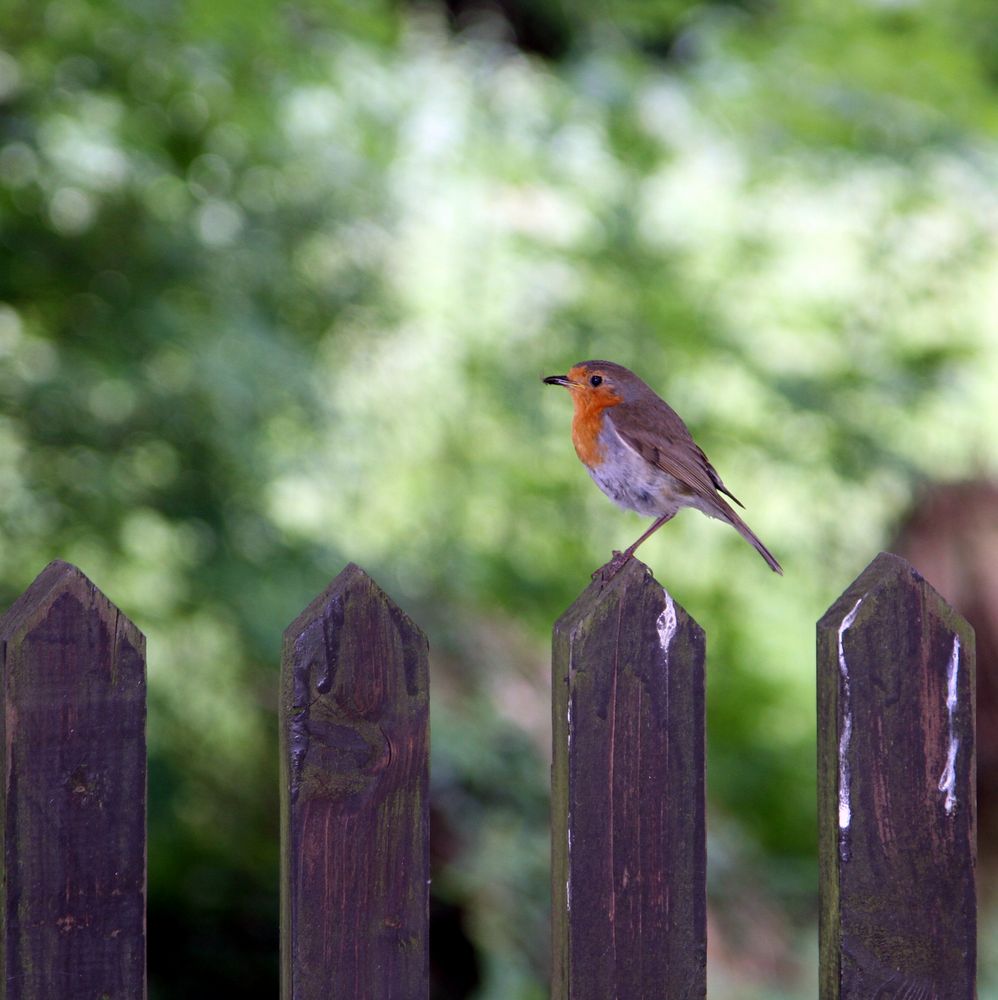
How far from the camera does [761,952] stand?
188 inches

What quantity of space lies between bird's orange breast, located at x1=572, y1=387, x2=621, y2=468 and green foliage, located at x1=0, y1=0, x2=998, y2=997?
4.57 feet

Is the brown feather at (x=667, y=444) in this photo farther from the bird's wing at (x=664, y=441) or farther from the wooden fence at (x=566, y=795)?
the wooden fence at (x=566, y=795)

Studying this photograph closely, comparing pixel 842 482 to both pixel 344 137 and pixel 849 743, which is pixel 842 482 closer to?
pixel 344 137

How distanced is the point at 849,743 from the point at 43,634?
0.96 metres

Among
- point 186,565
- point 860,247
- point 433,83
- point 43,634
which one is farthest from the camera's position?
point 860,247

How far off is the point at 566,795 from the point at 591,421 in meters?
1.28

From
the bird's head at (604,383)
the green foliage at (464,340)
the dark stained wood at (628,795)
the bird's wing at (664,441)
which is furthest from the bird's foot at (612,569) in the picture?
the green foliage at (464,340)

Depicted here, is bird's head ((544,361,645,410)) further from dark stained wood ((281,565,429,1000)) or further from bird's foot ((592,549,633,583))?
dark stained wood ((281,565,429,1000))

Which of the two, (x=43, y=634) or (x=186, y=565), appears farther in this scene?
(x=186, y=565)

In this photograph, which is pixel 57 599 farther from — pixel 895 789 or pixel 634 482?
pixel 634 482

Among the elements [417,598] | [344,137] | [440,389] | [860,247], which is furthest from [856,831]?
[860,247]

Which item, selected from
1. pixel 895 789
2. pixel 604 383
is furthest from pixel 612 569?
pixel 604 383

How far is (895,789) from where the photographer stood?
5.70 ft

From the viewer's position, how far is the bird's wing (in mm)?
2771
